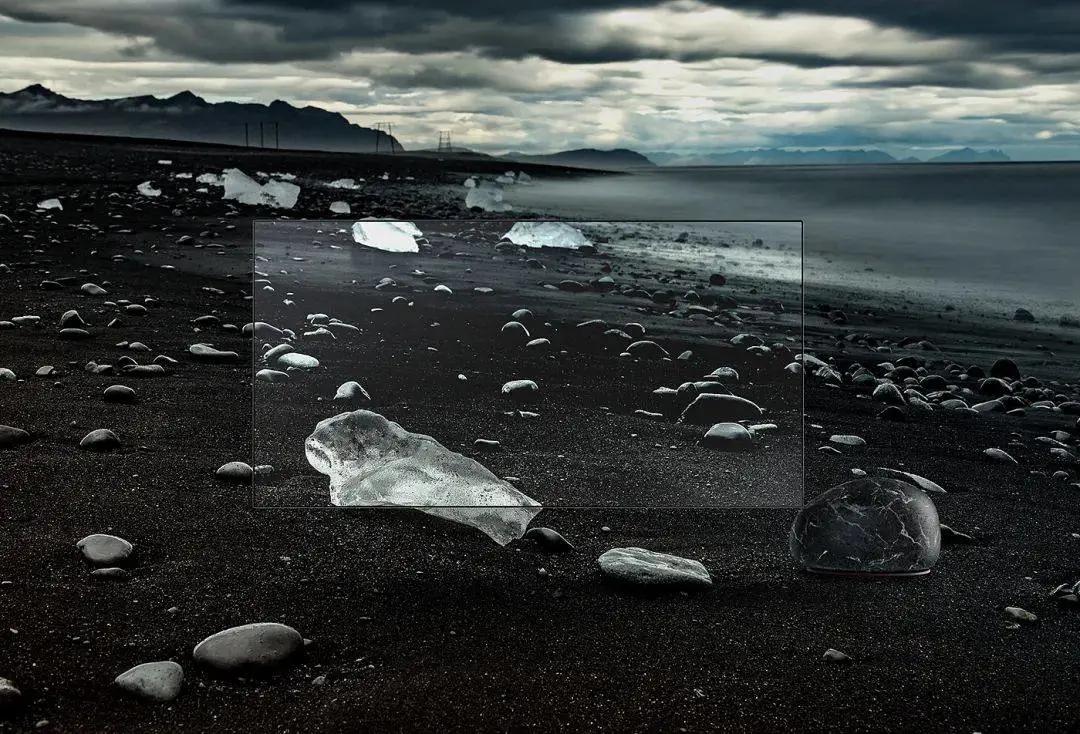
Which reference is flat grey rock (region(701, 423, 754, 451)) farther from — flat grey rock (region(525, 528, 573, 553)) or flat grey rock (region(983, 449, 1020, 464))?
flat grey rock (region(983, 449, 1020, 464))

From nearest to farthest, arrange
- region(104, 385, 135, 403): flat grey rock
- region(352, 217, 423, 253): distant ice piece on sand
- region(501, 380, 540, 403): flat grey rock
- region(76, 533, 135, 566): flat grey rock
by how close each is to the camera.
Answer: region(76, 533, 135, 566): flat grey rock < region(352, 217, 423, 253): distant ice piece on sand < region(501, 380, 540, 403): flat grey rock < region(104, 385, 135, 403): flat grey rock

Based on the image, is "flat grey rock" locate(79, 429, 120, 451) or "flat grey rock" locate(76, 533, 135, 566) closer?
"flat grey rock" locate(76, 533, 135, 566)

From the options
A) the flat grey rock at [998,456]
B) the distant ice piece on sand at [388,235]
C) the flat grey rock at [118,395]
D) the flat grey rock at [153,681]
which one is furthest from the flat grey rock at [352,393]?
the flat grey rock at [998,456]

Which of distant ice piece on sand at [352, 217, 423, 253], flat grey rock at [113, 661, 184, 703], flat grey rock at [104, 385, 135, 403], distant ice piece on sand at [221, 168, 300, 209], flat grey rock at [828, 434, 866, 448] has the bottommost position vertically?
flat grey rock at [113, 661, 184, 703]

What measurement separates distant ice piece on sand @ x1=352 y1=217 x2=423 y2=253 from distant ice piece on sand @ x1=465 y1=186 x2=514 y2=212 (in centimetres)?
1318

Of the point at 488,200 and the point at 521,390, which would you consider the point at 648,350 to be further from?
the point at 488,200

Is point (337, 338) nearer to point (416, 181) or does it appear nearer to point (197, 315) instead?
point (197, 315)

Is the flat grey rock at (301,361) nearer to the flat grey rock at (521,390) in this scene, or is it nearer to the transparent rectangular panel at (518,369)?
the transparent rectangular panel at (518,369)

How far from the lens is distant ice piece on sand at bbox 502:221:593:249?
3.77 meters

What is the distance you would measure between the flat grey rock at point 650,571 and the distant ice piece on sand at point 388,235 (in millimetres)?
1250

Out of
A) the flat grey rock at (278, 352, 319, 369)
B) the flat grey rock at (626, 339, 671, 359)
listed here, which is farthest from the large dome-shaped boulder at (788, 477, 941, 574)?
the flat grey rock at (278, 352, 319, 369)

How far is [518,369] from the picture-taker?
12.7 ft

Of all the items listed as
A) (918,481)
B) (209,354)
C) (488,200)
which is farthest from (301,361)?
(488,200)

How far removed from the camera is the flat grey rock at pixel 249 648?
8.89ft
